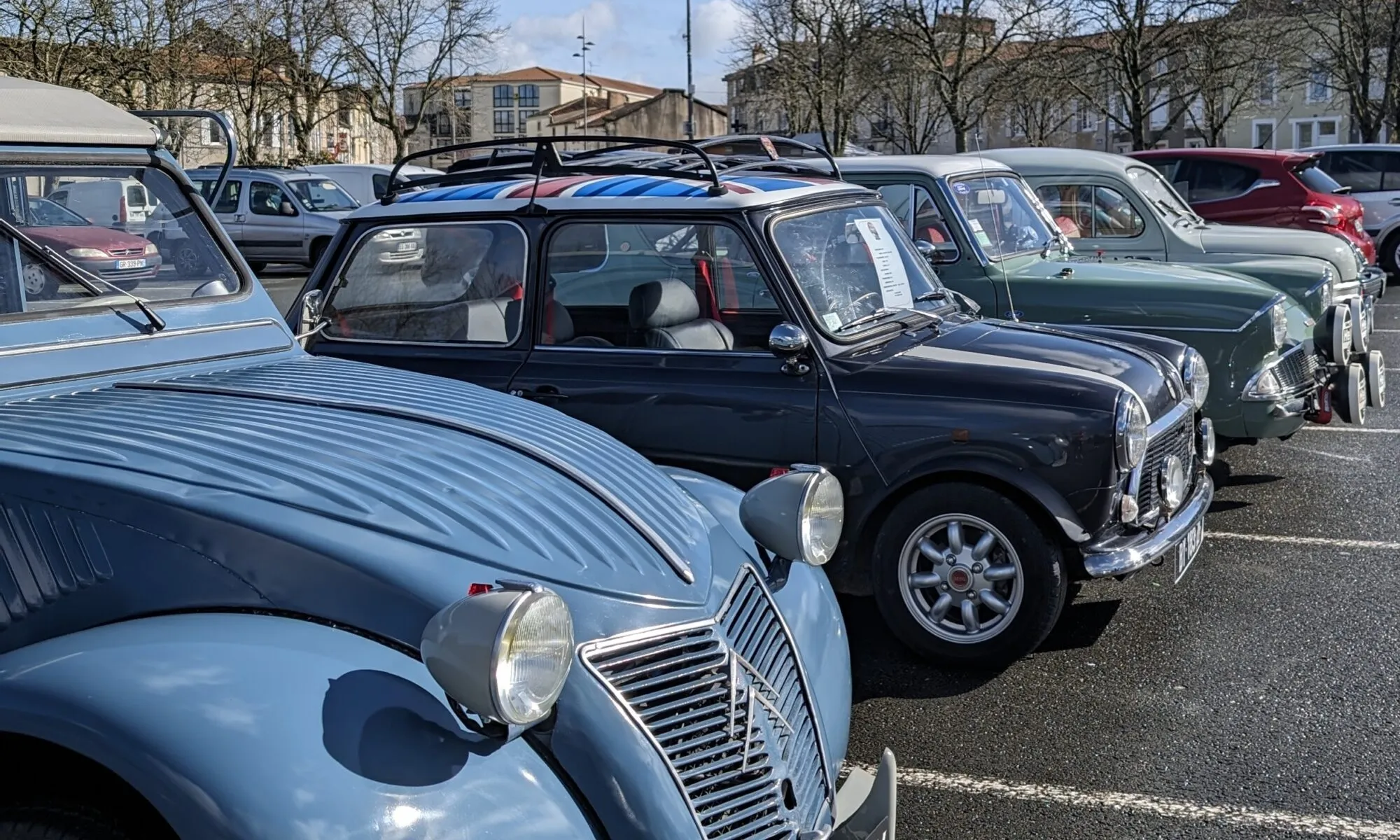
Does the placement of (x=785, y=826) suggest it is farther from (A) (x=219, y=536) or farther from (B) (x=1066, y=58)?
→ (B) (x=1066, y=58)

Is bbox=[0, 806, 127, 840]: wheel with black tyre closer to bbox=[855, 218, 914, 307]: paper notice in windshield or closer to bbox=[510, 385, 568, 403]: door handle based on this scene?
bbox=[510, 385, 568, 403]: door handle

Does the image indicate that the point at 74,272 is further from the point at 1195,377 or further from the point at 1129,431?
the point at 1195,377

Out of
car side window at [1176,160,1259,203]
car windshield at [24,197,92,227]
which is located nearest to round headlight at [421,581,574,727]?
car windshield at [24,197,92,227]

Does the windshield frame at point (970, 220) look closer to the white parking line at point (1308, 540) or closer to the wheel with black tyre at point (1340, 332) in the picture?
the wheel with black tyre at point (1340, 332)

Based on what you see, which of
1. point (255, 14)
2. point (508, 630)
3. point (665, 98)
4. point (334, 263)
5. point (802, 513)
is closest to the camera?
point (508, 630)

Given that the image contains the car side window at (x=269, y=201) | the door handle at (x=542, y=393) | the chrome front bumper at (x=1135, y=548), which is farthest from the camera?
the car side window at (x=269, y=201)

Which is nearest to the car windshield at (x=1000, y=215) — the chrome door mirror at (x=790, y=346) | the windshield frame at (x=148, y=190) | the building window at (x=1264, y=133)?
the chrome door mirror at (x=790, y=346)

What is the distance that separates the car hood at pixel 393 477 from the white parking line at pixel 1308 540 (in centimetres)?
444

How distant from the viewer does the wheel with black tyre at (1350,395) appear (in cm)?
723

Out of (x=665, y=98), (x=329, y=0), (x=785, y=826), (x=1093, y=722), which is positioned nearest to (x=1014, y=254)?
(x=1093, y=722)

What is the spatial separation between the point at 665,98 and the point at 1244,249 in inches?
2289

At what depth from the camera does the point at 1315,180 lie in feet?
45.6

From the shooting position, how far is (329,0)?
35.5 m

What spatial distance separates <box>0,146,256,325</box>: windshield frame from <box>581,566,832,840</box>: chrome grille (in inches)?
67.4
